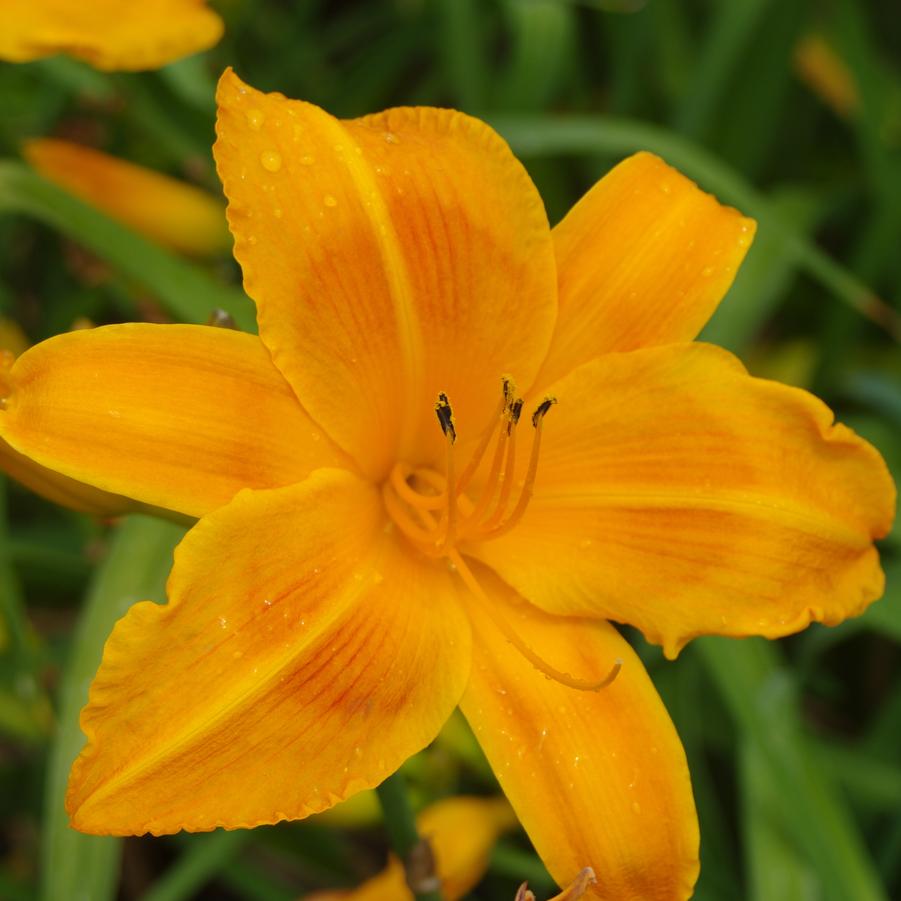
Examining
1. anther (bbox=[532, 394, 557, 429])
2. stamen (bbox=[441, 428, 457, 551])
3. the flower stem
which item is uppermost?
anther (bbox=[532, 394, 557, 429])

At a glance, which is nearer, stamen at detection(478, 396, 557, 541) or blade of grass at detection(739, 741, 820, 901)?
stamen at detection(478, 396, 557, 541)

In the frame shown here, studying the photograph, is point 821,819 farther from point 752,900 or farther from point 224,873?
point 224,873

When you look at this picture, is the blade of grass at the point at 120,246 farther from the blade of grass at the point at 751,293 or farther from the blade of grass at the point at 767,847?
the blade of grass at the point at 767,847

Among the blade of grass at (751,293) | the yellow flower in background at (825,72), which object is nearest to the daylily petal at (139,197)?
the blade of grass at (751,293)

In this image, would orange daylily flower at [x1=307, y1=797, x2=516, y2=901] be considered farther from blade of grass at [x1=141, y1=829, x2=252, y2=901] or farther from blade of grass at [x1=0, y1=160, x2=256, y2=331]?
blade of grass at [x1=0, y1=160, x2=256, y2=331]

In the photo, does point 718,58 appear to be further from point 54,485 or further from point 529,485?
point 54,485

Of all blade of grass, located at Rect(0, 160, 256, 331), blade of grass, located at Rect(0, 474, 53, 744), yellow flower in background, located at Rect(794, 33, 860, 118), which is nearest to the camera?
blade of grass, located at Rect(0, 474, 53, 744)

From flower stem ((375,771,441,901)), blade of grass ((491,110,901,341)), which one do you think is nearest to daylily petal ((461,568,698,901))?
flower stem ((375,771,441,901))

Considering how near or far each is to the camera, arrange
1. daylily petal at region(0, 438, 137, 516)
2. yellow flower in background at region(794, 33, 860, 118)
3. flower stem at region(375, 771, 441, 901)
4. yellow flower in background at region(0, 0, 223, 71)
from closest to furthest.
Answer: daylily petal at region(0, 438, 137, 516) → flower stem at region(375, 771, 441, 901) → yellow flower in background at region(0, 0, 223, 71) → yellow flower in background at region(794, 33, 860, 118)
